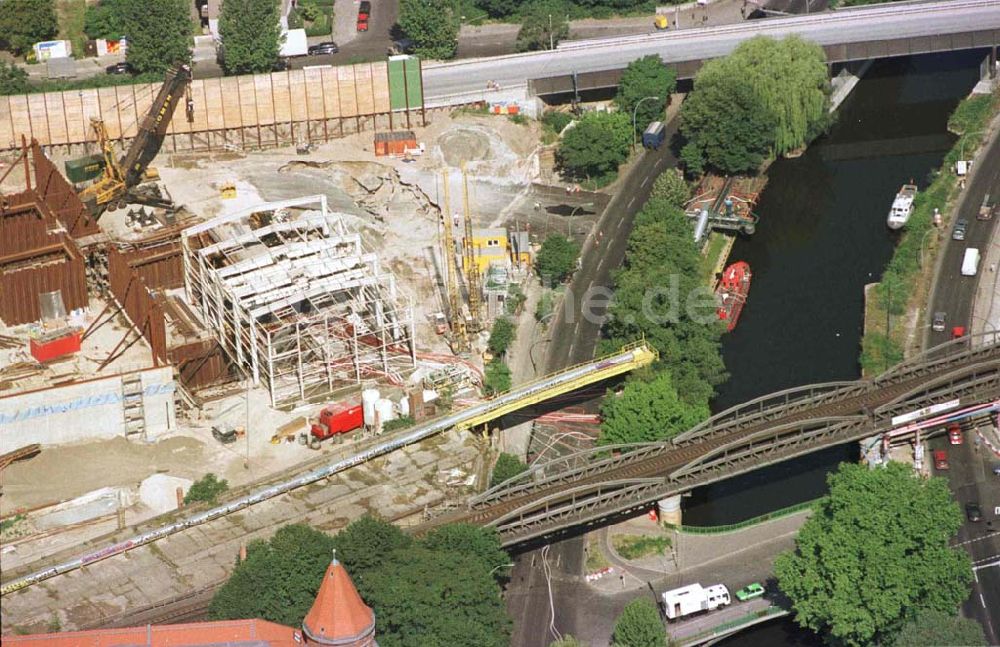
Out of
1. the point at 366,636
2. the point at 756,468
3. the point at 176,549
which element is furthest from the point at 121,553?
the point at 756,468

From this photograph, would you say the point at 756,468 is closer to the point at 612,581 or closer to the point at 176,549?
the point at 612,581

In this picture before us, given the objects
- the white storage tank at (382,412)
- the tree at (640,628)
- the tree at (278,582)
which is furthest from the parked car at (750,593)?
the white storage tank at (382,412)

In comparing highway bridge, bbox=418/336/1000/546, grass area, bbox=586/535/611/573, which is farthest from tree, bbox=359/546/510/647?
grass area, bbox=586/535/611/573

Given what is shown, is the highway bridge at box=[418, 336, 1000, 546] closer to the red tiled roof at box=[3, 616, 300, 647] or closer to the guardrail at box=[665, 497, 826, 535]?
the guardrail at box=[665, 497, 826, 535]

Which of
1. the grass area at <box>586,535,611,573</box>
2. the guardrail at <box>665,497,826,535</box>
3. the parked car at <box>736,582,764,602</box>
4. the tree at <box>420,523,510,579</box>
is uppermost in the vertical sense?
the tree at <box>420,523,510,579</box>

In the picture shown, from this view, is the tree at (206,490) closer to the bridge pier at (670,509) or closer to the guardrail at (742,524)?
the bridge pier at (670,509)

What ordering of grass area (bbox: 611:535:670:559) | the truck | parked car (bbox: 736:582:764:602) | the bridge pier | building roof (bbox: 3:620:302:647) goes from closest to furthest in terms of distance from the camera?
building roof (bbox: 3:620:302:647) → the truck → parked car (bbox: 736:582:764:602) → grass area (bbox: 611:535:670:559) → the bridge pier
